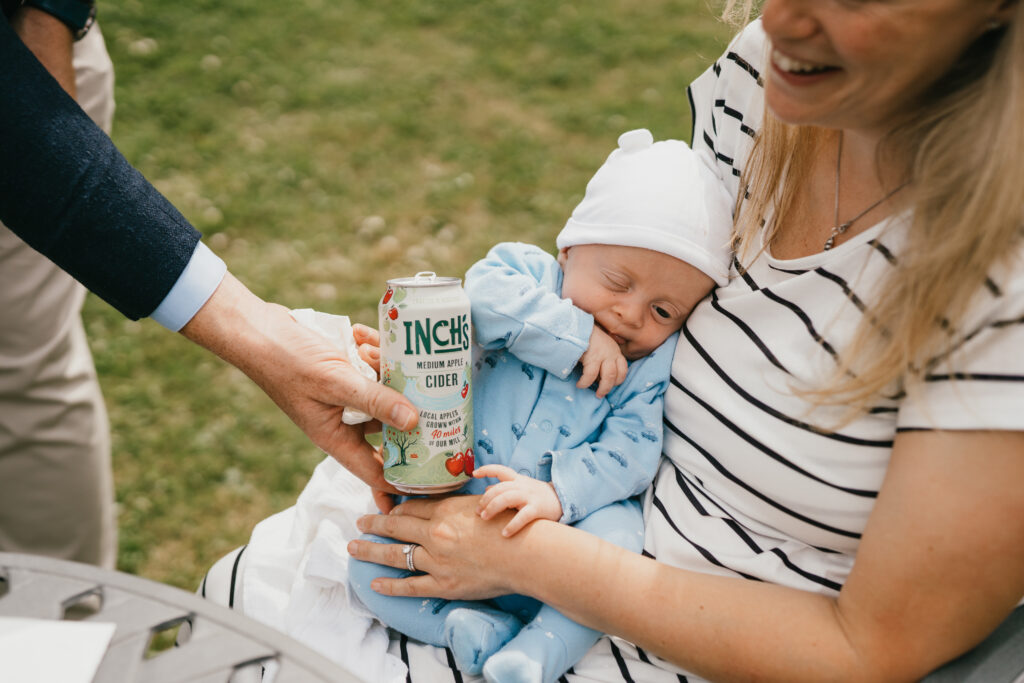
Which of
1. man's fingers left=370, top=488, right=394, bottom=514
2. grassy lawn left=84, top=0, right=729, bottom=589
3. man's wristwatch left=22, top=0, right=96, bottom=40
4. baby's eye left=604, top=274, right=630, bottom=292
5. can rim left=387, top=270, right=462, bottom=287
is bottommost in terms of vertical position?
grassy lawn left=84, top=0, right=729, bottom=589

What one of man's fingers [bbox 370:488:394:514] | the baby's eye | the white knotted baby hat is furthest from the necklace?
man's fingers [bbox 370:488:394:514]

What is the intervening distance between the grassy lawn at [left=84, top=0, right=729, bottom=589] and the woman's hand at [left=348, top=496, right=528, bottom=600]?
1678mm

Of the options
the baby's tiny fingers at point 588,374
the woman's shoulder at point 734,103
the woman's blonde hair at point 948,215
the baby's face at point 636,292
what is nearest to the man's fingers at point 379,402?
the baby's tiny fingers at point 588,374

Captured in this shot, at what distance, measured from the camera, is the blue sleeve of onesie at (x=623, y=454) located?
1.68 m

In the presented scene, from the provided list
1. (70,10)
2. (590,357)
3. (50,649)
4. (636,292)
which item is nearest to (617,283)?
(636,292)

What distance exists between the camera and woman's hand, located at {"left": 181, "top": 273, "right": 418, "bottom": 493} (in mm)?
1823

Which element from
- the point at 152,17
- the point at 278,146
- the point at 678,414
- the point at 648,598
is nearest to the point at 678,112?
the point at 278,146

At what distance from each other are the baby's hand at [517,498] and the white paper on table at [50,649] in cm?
67

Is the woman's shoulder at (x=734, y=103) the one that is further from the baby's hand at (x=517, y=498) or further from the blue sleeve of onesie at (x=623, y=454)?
the baby's hand at (x=517, y=498)

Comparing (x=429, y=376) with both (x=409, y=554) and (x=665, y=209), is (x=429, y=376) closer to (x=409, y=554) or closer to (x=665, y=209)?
(x=409, y=554)

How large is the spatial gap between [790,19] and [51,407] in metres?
2.40

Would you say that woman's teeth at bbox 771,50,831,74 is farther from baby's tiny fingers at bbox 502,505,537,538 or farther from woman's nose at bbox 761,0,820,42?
baby's tiny fingers at bbox 502,505,537,538

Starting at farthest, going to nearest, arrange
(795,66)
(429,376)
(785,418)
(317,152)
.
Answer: (317,152) → (429,376) → (785,418) → (795,66)

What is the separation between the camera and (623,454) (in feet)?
5.58
